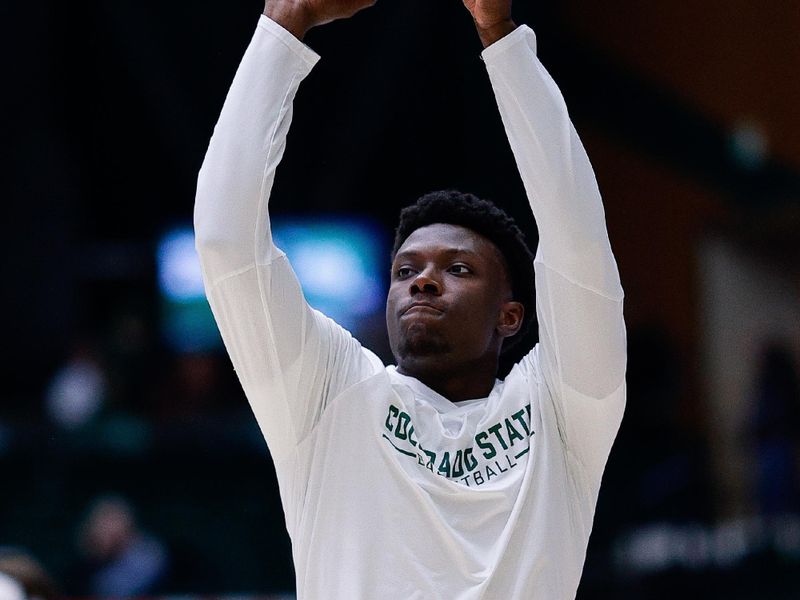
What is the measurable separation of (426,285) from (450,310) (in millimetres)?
83

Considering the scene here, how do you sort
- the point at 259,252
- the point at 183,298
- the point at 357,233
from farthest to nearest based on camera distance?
the point at 357,233 < the point at 183,298 < the point at 259,252

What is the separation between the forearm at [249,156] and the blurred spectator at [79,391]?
837 centimetres

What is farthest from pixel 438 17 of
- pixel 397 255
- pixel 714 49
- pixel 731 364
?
pixel 397 255

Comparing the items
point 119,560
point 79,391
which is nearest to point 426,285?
point 119,560

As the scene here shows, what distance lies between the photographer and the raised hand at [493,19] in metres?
3.35

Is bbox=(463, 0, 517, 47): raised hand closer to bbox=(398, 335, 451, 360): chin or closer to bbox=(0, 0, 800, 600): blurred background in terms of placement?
bbox=(398, 335, 451, 360): chin

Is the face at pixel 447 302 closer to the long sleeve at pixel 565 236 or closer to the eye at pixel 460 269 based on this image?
the eye at pixel 460 269

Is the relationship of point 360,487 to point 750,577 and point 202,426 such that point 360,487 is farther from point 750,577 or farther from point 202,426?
point 202,426

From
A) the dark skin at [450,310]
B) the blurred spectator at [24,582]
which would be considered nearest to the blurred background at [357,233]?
the blurred spectator at [24,582]

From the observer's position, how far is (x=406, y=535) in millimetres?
3297

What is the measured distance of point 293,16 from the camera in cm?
336

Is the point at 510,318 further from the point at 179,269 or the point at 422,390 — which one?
the point at 179,269

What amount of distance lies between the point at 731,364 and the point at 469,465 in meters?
11.4

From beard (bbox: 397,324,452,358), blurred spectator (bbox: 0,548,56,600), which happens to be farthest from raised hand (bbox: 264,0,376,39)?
blurred spectator (bbox: 0,548,56,600)
